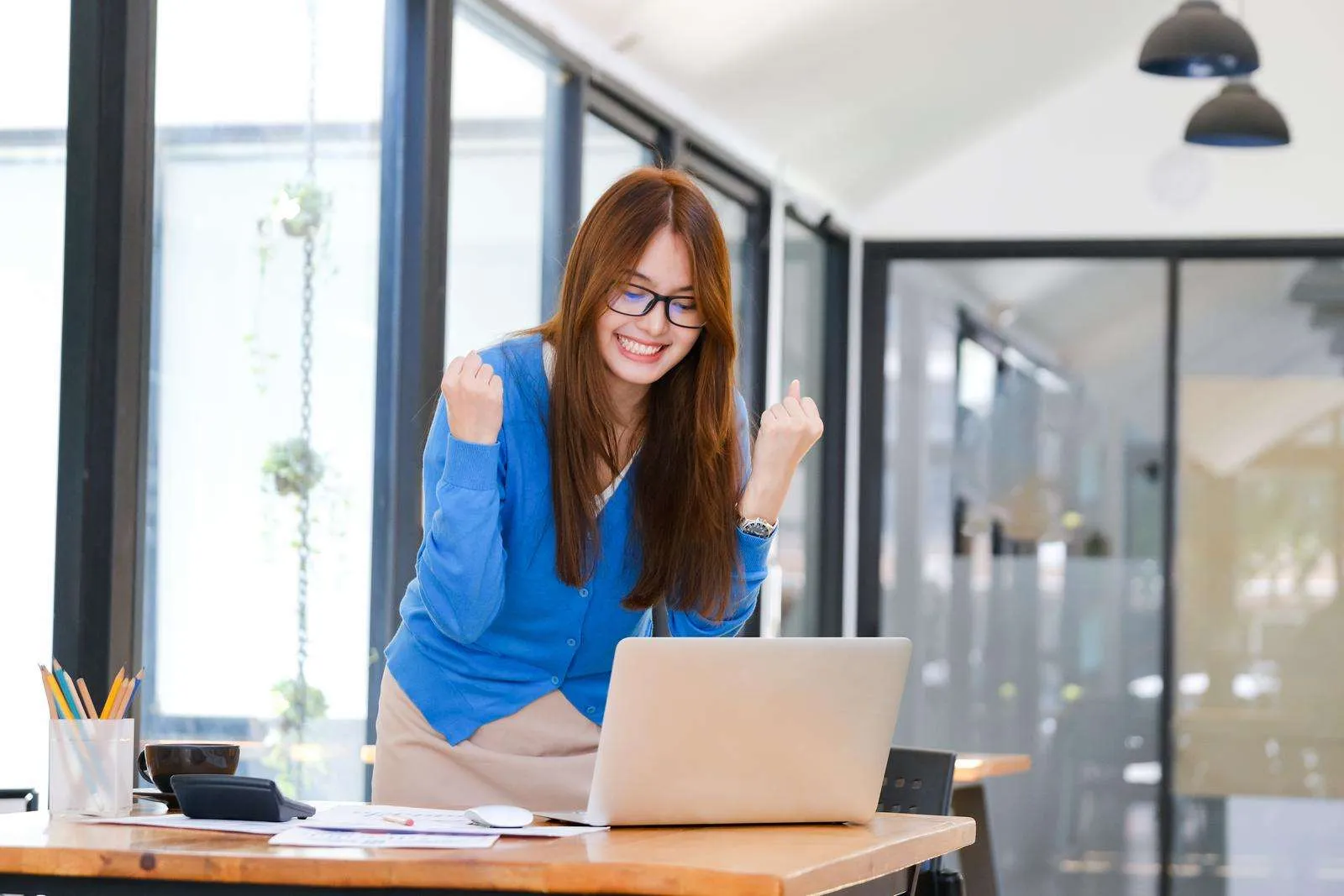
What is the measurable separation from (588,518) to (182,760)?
465mm

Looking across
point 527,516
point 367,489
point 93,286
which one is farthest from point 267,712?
point 527,516

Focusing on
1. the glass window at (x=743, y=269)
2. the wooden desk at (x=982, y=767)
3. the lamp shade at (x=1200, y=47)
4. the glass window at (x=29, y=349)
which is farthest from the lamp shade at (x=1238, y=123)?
the glass window at (x=29, y=349)

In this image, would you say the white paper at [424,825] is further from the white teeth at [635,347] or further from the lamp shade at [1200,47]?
the lamp shade at [1200,47]

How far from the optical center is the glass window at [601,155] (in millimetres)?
4426

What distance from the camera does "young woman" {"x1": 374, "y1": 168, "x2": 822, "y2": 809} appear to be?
6.32 feet

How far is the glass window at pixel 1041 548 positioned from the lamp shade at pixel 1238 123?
1.58 meters

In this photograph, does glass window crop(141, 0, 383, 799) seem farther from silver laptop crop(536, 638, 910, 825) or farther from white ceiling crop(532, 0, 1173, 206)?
silver laptop crop(536, 638, 910, 825)

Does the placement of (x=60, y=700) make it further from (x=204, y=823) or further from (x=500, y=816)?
(x=500, y=816)

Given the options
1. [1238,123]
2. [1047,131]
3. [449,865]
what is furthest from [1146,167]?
[449,865]

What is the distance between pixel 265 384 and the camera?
3227 millimetres

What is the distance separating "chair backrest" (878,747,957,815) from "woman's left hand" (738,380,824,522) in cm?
52

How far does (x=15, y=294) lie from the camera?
8.79 feet

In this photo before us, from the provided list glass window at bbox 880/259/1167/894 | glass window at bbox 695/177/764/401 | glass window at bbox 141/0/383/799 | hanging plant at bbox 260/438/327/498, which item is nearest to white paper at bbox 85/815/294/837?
glass window at bbox 141/0/383/799

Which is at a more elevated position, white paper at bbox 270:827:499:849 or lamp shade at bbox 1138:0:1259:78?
lamp shade at bbox 1138:0:1259:78
